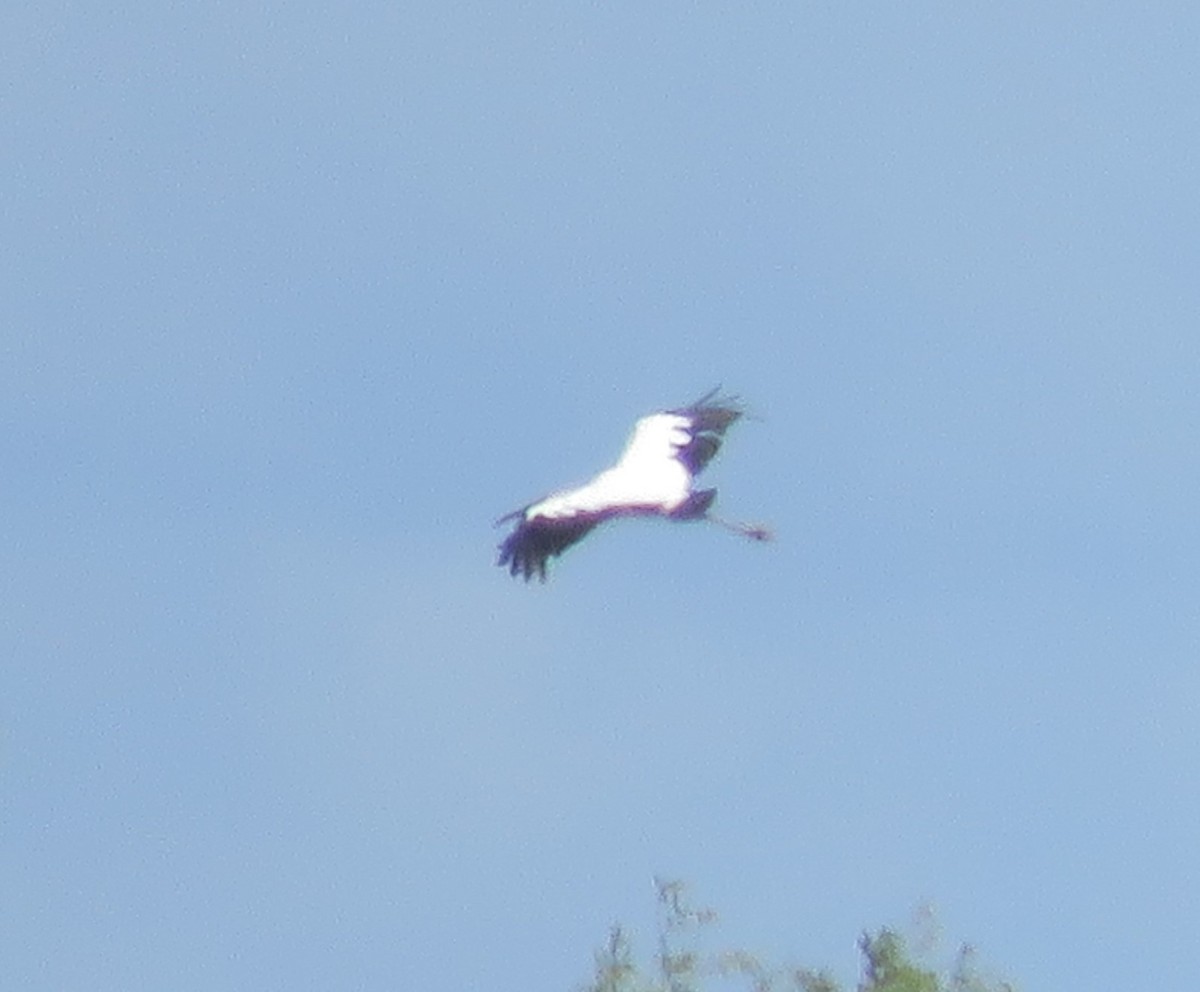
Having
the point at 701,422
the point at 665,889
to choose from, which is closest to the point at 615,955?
the point at 665,889

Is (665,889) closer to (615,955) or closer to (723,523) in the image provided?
(615,955)

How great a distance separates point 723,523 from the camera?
50.5 m

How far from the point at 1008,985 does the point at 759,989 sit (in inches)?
90.8

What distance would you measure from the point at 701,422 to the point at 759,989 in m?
7.13

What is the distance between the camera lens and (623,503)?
51188 millimetres

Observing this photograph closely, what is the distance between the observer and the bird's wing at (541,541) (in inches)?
2016

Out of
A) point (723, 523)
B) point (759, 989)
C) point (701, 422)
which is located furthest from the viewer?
point (759, 989)

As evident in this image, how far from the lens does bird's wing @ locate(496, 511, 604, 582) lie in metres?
51.2

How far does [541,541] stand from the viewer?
51.4 metres

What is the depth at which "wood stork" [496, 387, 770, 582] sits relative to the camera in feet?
167

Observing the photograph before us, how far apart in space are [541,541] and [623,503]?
63 cm

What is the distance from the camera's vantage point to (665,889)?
60250 millimetres

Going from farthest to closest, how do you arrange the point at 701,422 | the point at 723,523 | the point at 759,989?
1. the point at 759,989
2. the point at 701,422
3. the point at 723,523

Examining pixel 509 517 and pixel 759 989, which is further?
pixel 759 989
